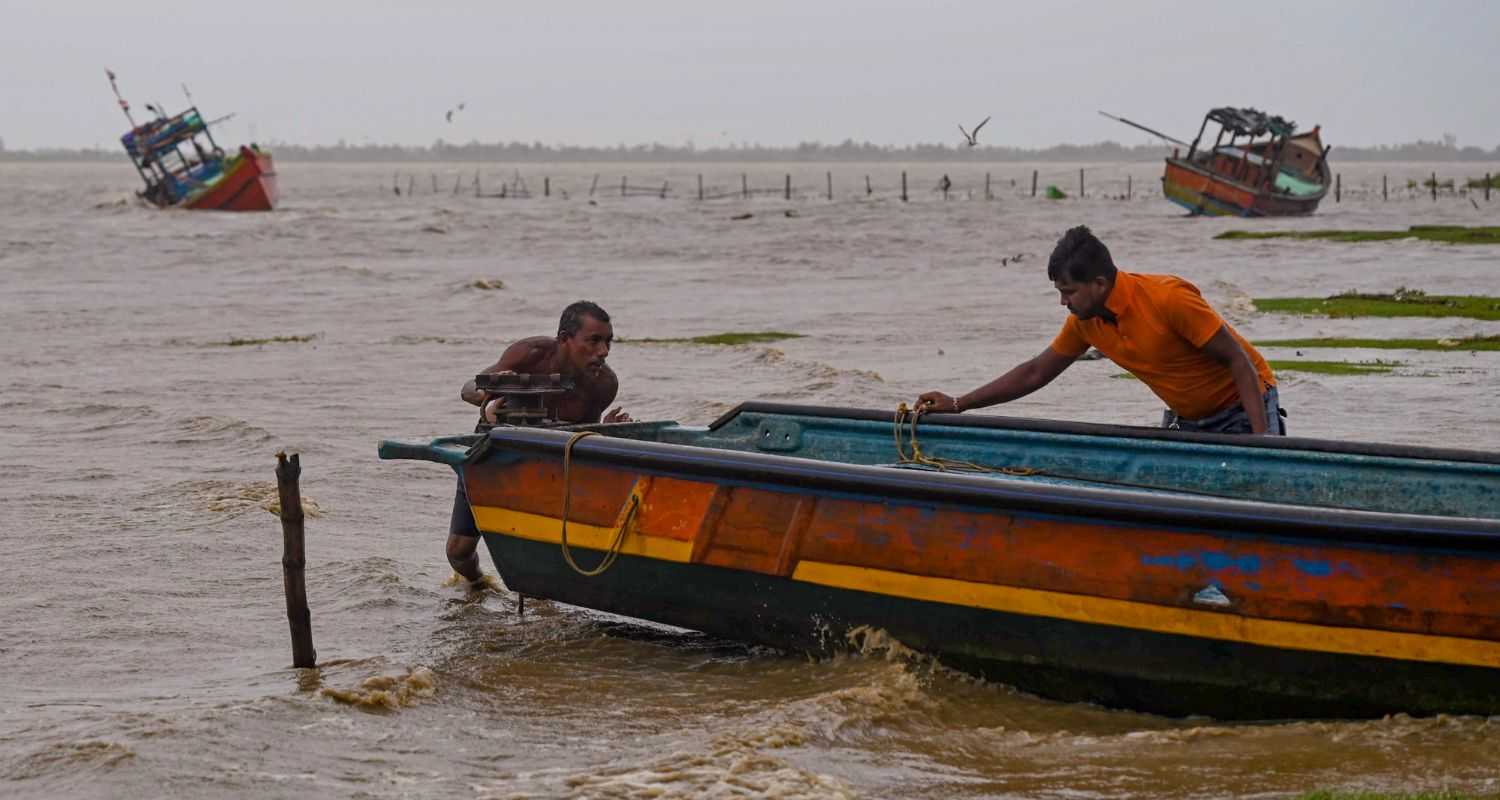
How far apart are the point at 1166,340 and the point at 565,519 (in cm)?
241

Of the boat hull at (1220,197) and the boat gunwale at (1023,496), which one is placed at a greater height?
the boat gunwale at (1023,496)

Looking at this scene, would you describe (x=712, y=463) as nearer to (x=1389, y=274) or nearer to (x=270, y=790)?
(x=270, y=790)

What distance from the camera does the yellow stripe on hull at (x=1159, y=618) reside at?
5043 millimetres

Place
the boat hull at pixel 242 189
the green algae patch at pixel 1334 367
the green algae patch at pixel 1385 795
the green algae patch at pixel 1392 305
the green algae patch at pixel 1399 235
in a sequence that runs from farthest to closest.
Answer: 1. the boat hull at pixel 242 189
2. the green algae patch at pixel 1399 235
3. the green algae patch at pixel 1392 305
4. the green algae patch at pixel 1334 367
5. the green algae patch at pixel 1385 795

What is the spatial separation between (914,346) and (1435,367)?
5.53 meters

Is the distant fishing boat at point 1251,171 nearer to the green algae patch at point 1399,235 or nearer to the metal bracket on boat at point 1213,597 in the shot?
the green algae patch at point 1399,235

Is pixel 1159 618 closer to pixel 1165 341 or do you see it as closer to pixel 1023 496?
pixel 1023 496

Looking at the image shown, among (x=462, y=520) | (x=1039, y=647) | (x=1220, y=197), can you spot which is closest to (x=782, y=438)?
(x=462, y=520)

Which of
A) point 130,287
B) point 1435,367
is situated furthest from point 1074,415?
point 130,287

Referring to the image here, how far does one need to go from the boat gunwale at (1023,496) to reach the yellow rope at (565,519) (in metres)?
0.03

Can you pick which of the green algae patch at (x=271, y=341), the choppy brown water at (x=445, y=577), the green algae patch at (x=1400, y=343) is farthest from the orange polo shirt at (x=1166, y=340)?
the green algae patch at (x=271, y=341)

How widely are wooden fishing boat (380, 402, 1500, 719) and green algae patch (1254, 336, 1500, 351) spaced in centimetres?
963

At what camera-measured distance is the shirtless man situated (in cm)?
724

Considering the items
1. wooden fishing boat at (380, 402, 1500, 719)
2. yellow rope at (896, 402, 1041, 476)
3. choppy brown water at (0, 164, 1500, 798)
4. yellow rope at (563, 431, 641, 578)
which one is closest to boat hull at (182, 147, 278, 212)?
choppy brown water at (0, 164, 1500, 798)
